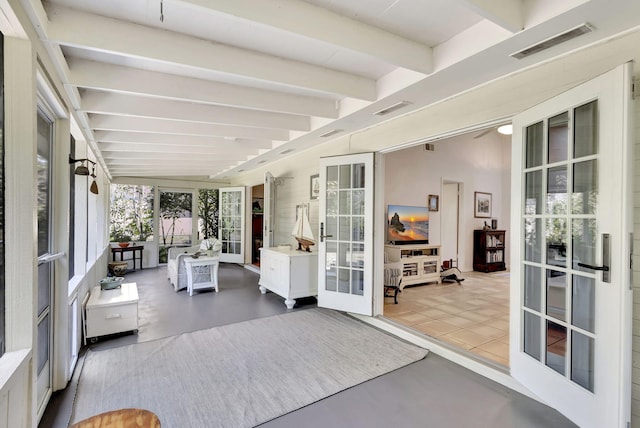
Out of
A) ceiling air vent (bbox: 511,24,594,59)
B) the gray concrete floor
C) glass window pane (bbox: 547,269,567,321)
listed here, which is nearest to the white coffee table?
the gray concrete floor

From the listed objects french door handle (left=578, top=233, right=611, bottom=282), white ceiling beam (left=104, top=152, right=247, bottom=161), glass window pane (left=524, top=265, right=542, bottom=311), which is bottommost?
glass window pane (left=524, top=265, right=542, bottom=311)

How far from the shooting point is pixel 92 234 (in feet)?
14.2

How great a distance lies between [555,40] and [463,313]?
11.3ft

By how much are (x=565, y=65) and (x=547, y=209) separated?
102cm

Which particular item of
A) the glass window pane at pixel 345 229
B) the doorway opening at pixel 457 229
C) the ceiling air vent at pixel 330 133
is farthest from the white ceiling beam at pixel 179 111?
the doorway opening at pixel 457 229

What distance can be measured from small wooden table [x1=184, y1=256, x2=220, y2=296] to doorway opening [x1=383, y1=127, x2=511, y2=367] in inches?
119

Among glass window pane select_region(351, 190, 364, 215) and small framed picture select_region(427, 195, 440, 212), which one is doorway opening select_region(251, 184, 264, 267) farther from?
glass window pane select_region(351, 190, 364, 215)

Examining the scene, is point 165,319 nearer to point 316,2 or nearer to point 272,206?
point 272,206

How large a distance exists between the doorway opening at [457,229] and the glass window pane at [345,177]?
1858 mm

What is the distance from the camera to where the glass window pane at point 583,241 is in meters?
1.80

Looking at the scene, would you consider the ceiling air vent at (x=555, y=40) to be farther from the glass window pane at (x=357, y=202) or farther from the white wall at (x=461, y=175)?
the white wall at (x=461, y=175)

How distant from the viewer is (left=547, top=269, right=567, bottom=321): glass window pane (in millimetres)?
1981

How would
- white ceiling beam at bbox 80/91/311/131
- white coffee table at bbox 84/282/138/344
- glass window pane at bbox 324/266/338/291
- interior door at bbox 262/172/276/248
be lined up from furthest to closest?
interior door at bbox 262/172/276/248, glass window pane at bbox 324/266/338/291, white coffee table at bbox 84/282/138/344, white ceiling beam at bbox 80/91/311/131

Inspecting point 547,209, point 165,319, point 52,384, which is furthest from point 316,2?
point 165,319
